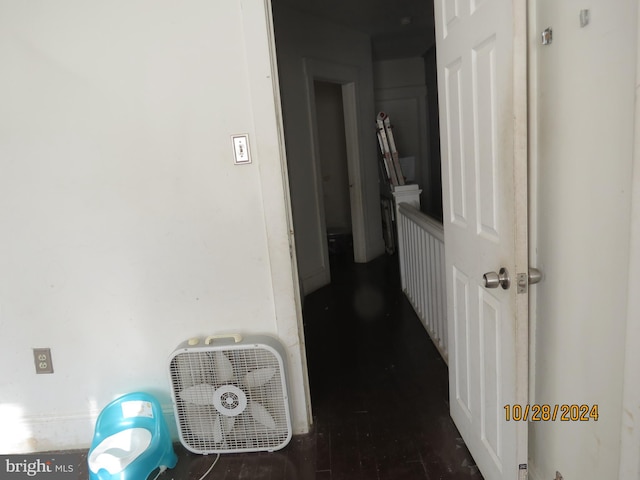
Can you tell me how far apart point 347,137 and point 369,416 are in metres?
3.35

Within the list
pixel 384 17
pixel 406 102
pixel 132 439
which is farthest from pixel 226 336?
pixel 406 102

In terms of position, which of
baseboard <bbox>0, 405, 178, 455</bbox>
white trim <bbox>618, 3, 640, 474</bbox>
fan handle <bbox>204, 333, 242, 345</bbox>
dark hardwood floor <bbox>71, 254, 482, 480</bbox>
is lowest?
dark hardwood floor <bbox>71, 254, 482, 480</bbox>

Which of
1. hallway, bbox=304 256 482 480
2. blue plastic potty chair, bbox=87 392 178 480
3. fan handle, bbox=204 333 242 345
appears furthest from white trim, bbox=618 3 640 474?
blue plastic potty chair, bbox=87 392 178 480

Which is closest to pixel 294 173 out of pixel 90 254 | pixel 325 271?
pixel 325 271

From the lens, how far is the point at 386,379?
234cm

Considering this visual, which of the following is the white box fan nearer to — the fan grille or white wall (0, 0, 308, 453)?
the fan grille

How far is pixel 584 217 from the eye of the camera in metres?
1.02

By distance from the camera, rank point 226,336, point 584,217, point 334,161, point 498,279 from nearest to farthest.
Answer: point 584,217, point 498,279, point 226,336, point 334,161

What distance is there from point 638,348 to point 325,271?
3519mm

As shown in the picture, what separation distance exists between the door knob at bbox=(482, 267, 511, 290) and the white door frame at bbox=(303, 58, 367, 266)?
9.76 ft

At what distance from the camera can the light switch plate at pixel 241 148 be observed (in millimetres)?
1704

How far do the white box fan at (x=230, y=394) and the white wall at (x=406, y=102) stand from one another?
4773mm

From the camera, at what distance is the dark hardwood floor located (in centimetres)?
171

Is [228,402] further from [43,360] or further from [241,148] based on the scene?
[241,148]
